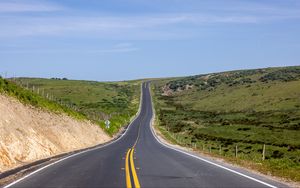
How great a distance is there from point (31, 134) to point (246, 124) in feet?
211

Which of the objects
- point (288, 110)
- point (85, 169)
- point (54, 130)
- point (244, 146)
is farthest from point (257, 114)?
point (85, 169)

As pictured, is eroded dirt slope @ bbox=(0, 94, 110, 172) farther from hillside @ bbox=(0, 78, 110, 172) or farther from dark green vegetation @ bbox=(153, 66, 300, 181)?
dark green vegetation @ bbox=(153, 66, 300, 181)

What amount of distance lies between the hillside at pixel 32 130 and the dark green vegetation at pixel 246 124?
11.5 meters

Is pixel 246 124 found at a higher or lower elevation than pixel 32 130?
lower

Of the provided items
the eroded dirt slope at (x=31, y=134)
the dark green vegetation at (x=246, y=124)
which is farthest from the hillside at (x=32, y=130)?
the dark green vegetation at (x=246, y=124)

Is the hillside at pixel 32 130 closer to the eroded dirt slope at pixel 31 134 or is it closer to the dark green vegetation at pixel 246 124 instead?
the eroded dirt slope at pixel 31 134

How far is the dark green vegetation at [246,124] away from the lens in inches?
1756

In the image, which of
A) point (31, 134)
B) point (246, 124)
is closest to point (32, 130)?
point (31, 134)

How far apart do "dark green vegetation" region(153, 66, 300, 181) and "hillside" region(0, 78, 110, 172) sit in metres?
11.5

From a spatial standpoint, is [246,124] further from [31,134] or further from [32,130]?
[31,134]

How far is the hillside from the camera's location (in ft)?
→ 79.8

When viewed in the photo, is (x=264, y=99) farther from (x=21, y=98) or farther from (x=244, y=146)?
(x=21, y=98)

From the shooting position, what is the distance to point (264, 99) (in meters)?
130

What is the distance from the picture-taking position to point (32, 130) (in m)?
30.9
